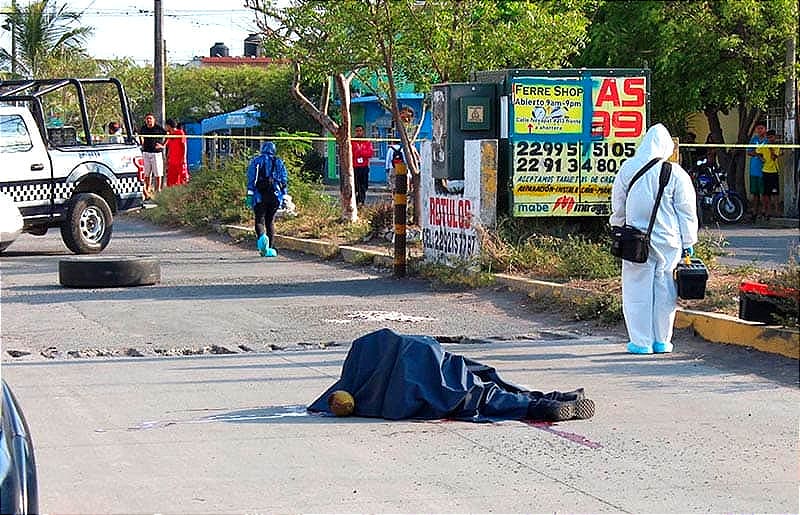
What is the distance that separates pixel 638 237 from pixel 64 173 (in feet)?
35.6

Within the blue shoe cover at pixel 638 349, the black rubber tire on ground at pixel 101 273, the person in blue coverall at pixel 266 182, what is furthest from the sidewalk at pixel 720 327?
the person in blue coverall at pixel 266 182

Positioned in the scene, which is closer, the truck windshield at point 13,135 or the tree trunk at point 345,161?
the truck windshield at point 13,135

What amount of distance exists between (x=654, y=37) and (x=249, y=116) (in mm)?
26746

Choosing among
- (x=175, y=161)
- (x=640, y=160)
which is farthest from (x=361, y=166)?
(x=640, y=160)

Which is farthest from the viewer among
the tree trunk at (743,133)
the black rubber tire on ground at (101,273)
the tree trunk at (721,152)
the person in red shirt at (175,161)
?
the person in red shirt at (175,161)

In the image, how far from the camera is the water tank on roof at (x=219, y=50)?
86500mm

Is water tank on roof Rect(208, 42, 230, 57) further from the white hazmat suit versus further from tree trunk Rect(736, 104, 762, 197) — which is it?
the white hazmat suit

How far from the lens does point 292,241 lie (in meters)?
20.3

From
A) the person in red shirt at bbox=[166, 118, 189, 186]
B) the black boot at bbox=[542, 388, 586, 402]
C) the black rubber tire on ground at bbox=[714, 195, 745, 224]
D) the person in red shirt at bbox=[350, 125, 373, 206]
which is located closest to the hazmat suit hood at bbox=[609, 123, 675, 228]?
the black boot at bbox=[542, 388, 586, 402]

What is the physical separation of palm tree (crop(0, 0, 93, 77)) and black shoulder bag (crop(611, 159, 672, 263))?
100 ft

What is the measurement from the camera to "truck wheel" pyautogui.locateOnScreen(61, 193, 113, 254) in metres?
18.8

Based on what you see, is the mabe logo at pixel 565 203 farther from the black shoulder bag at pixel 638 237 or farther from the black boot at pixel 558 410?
the black boot at pixel 558 410

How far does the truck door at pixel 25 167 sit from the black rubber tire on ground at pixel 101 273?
3536 millimetres

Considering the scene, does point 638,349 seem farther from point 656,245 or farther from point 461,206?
point 461,206
